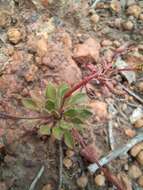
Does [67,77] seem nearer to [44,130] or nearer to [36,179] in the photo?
[44,130]

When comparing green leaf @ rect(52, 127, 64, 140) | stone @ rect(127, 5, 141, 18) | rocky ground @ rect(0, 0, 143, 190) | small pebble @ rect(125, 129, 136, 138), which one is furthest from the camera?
stone @ rect(127, 5, 141, 18)

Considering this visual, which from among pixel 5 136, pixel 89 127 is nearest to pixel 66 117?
pixel 89 127

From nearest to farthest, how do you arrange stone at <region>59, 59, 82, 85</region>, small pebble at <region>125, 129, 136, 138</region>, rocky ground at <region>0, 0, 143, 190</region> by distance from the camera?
rocky ground at <region>0, 0, 143, 190</region>, small pebble at <region>125, 129, 136, 138</region>, stone at <region>59, 59, 82, 85</region>

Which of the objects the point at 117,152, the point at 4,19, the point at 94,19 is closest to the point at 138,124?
the point at 117,152

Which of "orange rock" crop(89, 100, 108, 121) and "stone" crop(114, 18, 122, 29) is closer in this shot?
"orange rock" crop(89, 100, 108, 121)

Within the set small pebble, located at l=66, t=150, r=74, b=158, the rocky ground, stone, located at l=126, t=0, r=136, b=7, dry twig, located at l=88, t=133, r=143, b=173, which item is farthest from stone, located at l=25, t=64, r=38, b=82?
stone, located at l=126, t=0, r=136, b=7

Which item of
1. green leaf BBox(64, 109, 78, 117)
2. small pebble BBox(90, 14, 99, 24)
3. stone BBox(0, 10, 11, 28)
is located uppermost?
stone BBox(0, 10, 11, 28)

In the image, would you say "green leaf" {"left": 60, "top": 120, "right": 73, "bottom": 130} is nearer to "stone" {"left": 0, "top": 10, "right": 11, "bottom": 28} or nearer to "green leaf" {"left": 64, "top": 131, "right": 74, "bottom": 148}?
"green leaf" {"left": 64, "top": 131, "right": 74, "bottom": 148}
